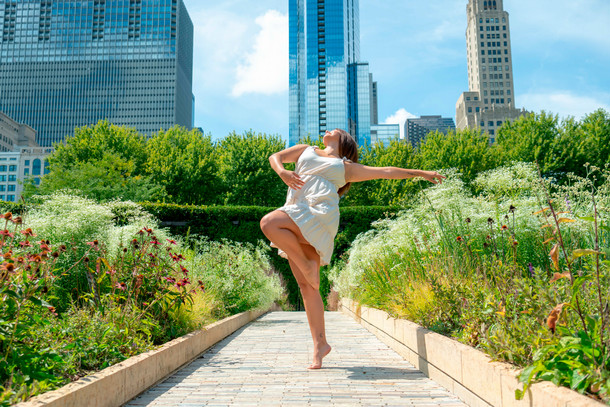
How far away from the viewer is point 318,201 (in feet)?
11.4

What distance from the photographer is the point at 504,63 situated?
113m

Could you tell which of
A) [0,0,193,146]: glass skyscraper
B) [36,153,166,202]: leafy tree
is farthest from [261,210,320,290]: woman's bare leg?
[0,0,193,146]: glass skyscraper

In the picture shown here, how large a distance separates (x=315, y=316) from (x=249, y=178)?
21.3m

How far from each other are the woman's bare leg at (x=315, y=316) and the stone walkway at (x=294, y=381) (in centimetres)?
13

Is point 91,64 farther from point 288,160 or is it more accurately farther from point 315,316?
point 315,316

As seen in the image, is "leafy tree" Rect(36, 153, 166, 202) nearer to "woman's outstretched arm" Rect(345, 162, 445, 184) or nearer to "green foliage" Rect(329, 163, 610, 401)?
"green foliage" Rect(329, 163, 610, 401)

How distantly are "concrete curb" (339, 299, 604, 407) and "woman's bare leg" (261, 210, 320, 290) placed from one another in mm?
938

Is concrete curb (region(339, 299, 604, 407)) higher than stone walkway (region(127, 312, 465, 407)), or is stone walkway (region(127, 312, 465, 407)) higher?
concrete curb (region(339, 299, 604, 407))

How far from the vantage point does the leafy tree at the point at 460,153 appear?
80.0ft

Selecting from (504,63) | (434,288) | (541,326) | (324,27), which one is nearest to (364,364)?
(434,288)

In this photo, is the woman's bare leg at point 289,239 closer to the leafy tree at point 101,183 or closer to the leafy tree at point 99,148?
the leafy tree at point 101,183

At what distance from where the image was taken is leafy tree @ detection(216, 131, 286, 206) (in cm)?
2456

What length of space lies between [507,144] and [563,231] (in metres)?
23.5

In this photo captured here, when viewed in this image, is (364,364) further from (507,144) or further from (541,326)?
(507,144)
